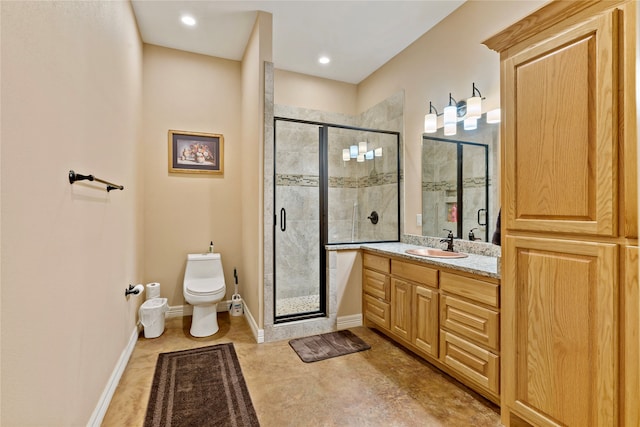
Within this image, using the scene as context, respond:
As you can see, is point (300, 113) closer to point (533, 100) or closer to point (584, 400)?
point (533, 100)

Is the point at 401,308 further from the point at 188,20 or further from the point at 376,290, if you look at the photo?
the point at 188,20

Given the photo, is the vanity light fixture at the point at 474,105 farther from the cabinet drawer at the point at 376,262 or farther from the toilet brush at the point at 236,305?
the toilet brush at the point at 236,305

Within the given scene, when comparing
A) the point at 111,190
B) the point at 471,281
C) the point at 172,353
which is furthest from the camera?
the point at 172,353

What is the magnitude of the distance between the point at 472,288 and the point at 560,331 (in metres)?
0.57

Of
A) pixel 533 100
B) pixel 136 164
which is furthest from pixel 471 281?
pixel 136 164

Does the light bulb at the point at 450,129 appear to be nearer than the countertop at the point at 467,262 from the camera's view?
No

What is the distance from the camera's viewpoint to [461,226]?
2656mm

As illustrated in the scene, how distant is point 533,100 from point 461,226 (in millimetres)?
1379

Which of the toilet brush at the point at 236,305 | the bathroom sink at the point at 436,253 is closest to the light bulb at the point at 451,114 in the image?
the bathroom sink at the point at 436,253

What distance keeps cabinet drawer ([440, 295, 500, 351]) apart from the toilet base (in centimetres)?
212

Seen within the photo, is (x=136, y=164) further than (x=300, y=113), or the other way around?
(x=300, y=113)

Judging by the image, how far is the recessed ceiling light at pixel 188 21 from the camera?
2846 millimetres

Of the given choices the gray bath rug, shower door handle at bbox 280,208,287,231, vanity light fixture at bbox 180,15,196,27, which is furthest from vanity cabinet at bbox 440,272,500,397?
vanity light fixture at bbox 180,15,196,27

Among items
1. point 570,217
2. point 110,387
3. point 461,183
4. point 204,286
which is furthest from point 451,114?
point 110,387
